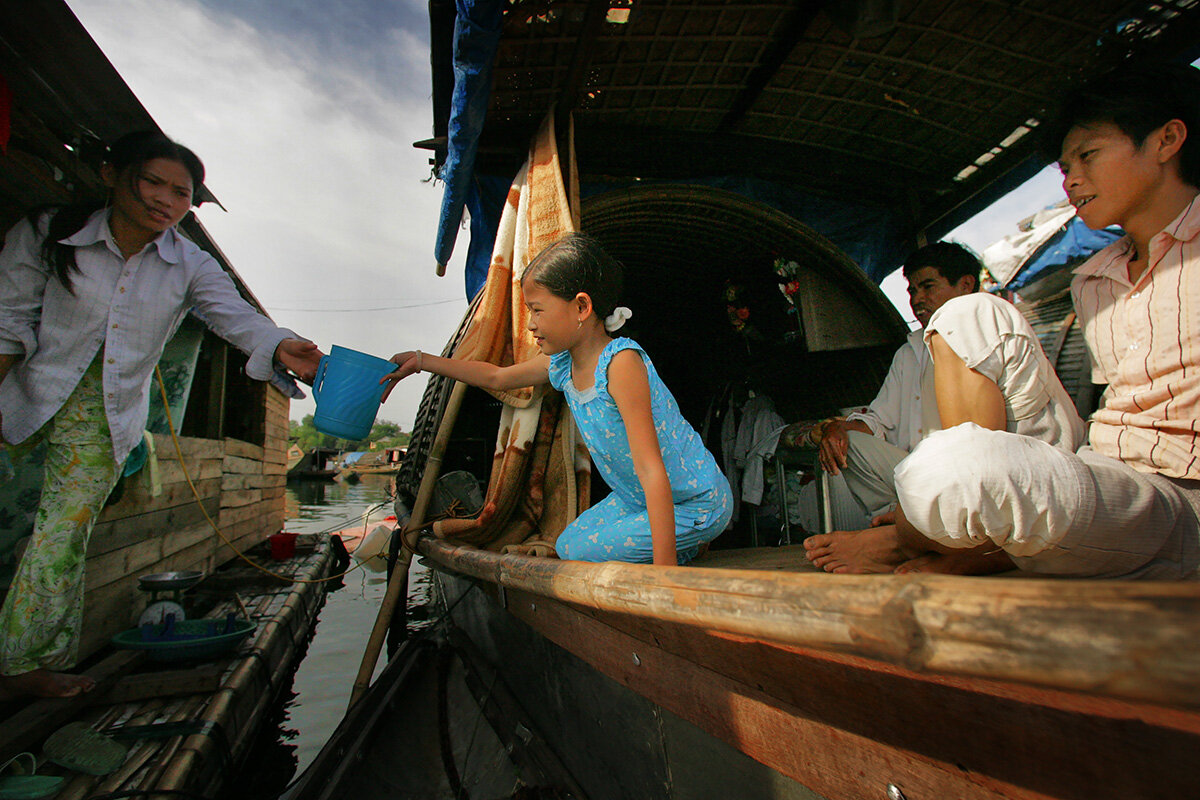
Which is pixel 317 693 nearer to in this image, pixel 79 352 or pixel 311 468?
pixel 79 352

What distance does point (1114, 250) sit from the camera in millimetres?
1481

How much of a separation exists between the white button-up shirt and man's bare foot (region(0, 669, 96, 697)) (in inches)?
38.6

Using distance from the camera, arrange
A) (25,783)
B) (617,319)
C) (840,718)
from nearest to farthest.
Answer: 1. (840,718)
2. (25,783)
3. (617,319)

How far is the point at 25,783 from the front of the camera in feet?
6.34

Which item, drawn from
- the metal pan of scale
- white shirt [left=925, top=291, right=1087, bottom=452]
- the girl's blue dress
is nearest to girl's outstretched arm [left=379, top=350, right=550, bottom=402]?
the girl's blue dress

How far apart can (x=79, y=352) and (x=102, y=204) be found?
65 centimetres

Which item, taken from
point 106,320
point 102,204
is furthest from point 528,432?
point 102,204

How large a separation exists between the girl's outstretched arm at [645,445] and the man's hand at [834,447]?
1374mm

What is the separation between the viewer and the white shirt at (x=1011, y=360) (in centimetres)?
142

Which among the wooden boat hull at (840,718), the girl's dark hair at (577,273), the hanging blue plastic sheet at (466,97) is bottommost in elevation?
the wooden boat hull at (840,718)

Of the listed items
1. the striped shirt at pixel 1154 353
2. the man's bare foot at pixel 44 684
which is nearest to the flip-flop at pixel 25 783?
the man's bare foot at pixel 44 684

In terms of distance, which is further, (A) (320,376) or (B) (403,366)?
(B) (403,366)

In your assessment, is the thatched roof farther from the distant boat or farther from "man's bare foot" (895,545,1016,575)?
the distant boat

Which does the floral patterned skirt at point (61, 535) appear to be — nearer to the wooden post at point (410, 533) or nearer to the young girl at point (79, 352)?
the young girl at point (79, 352)
